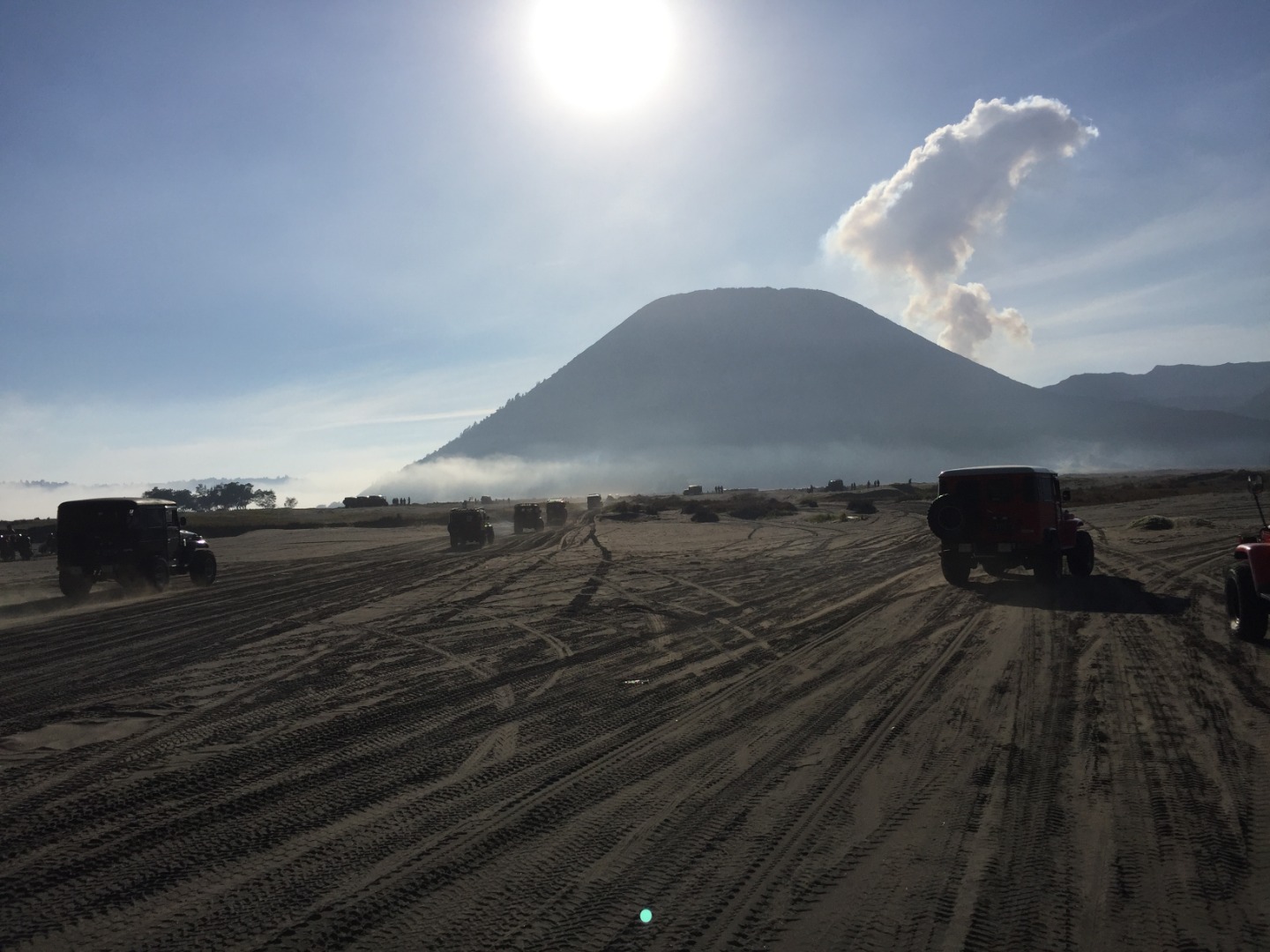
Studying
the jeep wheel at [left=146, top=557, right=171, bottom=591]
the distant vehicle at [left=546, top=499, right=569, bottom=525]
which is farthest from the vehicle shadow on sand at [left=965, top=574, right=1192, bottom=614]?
the distant vehicle at [left=546, top=499, right=569, bottom=525]

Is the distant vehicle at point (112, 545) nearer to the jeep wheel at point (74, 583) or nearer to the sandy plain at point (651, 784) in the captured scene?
the jeep wheel at point (74, 583)

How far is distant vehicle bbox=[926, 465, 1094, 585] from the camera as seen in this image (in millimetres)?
18984

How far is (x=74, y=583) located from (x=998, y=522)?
74.1ft

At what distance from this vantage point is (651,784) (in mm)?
6762

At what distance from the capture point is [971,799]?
6.23 m

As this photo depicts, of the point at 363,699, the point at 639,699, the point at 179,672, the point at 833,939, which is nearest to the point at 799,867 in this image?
the point at 833,939

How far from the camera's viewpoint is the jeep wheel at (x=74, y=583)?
22.8m

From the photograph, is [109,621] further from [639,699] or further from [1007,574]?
[1007,574]

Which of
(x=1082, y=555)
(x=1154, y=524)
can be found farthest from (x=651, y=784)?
(x=1154, y=524)

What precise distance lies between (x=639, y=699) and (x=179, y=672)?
6.54m

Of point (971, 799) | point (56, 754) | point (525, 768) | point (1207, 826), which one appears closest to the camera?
point (1207, 826)

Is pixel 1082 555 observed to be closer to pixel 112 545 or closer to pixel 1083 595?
pixel 1083 595

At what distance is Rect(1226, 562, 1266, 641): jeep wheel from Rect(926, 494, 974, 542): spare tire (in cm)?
723

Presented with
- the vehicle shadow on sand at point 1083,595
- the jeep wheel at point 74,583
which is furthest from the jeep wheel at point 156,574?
the vehicle shadow on sand at point 1083,595
